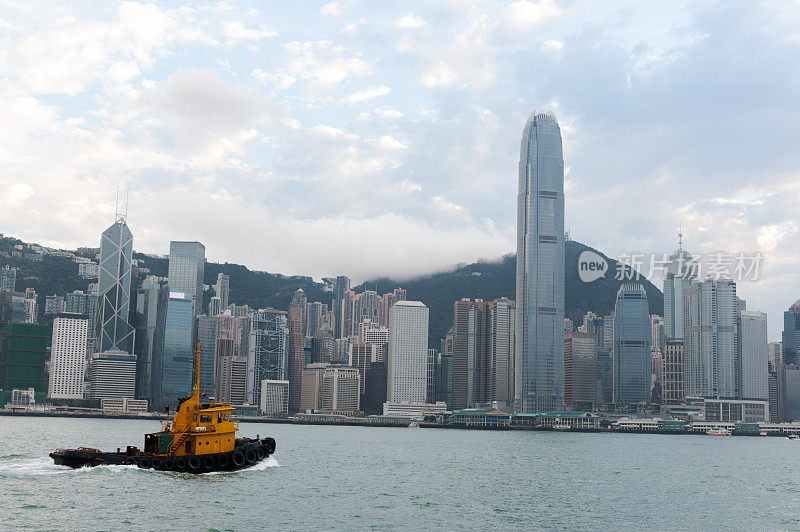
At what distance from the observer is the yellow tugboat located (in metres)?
51.8

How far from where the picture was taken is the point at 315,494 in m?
49.4

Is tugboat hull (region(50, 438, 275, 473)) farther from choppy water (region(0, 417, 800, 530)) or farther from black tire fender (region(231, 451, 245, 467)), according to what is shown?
choppy water (region(0, 417, 800, 530))

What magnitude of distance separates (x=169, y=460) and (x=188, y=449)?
1.36 metres

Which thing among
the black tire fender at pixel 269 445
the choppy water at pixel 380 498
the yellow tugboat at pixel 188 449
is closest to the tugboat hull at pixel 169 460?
the yellow tugboat at pixel 188 449

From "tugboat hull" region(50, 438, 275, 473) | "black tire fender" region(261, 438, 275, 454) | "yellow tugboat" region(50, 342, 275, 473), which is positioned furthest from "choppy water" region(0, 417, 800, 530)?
"black tire fender" region(261, 438, 275, 454)

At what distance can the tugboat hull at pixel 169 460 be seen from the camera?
169ft

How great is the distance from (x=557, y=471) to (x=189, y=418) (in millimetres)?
34694

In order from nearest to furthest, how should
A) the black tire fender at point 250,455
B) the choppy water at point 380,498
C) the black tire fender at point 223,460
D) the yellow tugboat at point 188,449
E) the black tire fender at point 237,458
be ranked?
the choppy water at point 380,498
the yellow tugboat at point 188,449
the black tire fender at point 223,460
the black tire fender at point 237,458
the black tire fender at point 250,455

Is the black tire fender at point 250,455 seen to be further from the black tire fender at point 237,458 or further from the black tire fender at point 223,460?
the black tire fender at point 223,460

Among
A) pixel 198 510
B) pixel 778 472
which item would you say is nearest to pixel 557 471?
pixel 778 472

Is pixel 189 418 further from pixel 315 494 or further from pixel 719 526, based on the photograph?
pixel 719 526

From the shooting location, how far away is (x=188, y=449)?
5225cm

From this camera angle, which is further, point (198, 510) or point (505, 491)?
point (505, 491)

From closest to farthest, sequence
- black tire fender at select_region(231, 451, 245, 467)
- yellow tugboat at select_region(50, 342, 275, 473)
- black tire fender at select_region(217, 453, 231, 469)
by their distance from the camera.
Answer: yellow tugboat at select_region(50, 342, 275, 473) → black tire fender at select_region(217, 453, 231, 469) → black tire fender at select_region(231, 451, 245, 467)
